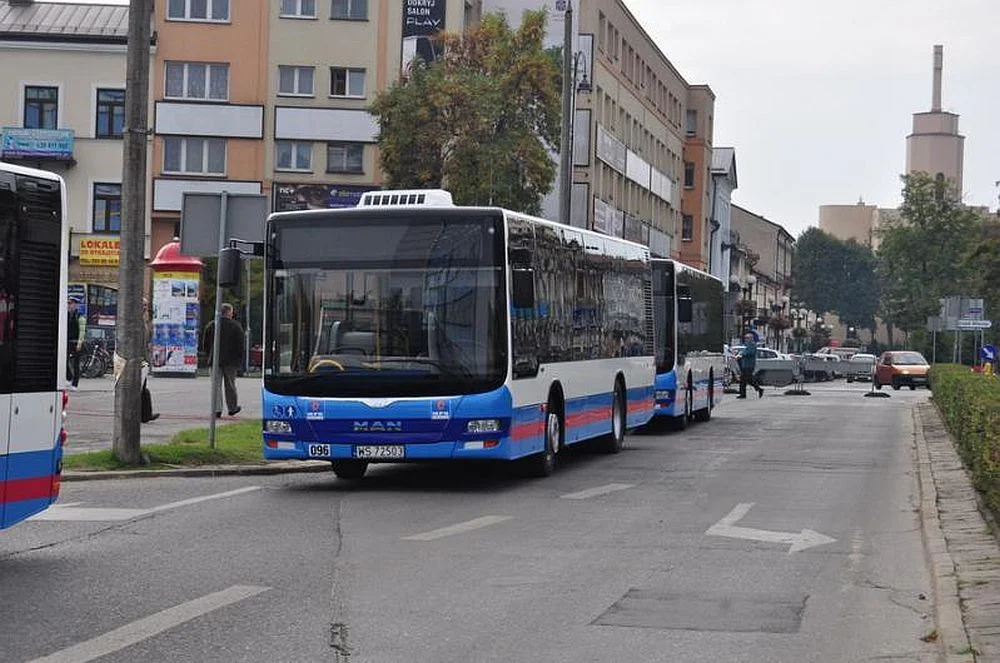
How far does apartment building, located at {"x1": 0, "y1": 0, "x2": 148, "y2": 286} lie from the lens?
66.4m

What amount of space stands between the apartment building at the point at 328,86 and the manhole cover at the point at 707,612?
58614 millimetres

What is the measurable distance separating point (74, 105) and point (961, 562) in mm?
60192

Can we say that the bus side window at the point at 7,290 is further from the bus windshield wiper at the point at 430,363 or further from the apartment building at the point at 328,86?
the apartment building at the point at 328,86

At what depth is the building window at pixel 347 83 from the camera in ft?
224

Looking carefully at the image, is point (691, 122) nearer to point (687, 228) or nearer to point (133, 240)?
point (687, 228)

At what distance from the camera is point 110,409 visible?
1118 inches

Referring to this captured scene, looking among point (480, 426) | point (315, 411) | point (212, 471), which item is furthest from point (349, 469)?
point (480, 426)

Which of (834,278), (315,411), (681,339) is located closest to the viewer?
(315,411)

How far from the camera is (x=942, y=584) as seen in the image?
34.1 ft

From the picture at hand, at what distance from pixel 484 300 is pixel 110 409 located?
1349cm

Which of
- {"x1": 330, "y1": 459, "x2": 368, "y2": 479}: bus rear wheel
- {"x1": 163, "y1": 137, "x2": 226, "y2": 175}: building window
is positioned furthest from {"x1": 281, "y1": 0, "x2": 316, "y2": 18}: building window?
{"x1": 330, "y1": 459, "x2": 368, "y2": 479}: bus rear wheel

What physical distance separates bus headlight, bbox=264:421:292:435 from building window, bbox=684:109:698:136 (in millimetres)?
93766

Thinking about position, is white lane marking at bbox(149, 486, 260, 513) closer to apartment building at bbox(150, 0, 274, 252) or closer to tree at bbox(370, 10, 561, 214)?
tree at bbox(370, 10, 561, 214)

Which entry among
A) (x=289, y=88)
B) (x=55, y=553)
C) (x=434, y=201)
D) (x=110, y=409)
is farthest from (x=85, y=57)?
(x=55, y=553)
